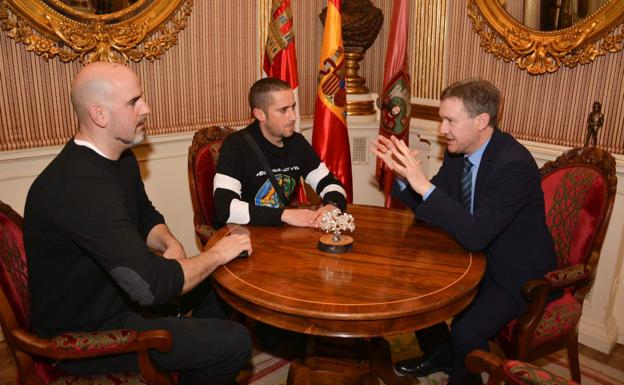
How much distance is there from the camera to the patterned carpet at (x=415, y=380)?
8.36 ft

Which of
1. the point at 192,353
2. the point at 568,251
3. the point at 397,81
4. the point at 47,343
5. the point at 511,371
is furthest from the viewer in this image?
the point at 397,81

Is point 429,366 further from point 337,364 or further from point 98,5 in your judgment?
point 98,5

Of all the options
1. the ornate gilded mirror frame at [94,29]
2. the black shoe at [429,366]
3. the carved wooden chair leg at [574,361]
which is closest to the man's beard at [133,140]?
the ornate gilded mirror frame at [94,29]

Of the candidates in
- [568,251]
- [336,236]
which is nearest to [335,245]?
[336,236]

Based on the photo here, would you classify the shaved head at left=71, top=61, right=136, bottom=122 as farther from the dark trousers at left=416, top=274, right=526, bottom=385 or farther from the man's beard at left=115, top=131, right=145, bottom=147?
the dark trousers at left=416, top=274, right=526, bottom=385

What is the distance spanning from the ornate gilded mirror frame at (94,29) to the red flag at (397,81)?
1.48m

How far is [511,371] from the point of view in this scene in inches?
46.6

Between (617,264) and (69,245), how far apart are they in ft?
9.43

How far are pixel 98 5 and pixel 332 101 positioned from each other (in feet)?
5.55

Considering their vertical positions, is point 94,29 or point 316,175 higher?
point 94,29

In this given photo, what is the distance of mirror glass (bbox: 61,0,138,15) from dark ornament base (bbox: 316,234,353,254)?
1998mm

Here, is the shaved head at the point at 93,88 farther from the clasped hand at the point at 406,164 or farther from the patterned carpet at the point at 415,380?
the patterned carpet at the point at 415,380

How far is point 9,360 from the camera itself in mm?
2664

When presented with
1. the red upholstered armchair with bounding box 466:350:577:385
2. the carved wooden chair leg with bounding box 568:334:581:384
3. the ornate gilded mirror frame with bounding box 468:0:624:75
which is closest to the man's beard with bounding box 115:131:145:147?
the red upholstered armchair with bounding box 466:350:577:385
